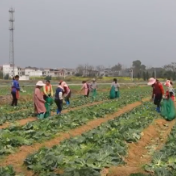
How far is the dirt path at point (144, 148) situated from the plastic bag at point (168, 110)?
2.91 feet

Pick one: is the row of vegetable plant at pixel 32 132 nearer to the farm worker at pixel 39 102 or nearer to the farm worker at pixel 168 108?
the farm worker at pixel 39 102

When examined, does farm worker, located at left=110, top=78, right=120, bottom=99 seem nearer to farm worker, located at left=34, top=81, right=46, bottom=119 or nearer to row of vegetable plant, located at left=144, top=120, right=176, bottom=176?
farm worker, located at left=34, top=81, right=46, bottom=119

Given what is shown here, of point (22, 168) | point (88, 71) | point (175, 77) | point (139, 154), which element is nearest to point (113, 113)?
point (139, 154)

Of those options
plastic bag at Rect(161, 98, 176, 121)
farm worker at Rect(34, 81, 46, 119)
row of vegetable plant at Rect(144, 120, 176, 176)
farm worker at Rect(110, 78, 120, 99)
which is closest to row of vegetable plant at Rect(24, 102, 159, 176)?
row of vegetable plant at Rect(144, 120, 176, 176)

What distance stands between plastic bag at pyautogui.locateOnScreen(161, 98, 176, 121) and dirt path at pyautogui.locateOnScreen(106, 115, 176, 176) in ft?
2.91

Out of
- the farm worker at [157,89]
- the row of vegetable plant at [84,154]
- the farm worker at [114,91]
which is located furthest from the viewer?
the farm worker at [114,91]

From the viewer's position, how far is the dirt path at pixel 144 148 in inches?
245

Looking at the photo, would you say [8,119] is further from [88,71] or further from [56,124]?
[88,71]

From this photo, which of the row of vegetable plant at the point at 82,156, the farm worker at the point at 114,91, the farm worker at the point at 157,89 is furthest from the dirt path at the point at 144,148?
the farm worker at the point at 114,91

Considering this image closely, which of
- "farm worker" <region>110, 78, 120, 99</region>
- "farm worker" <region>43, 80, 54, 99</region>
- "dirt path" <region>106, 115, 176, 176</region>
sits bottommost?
"dirt path" <region>106, 115, 176, 176</region>

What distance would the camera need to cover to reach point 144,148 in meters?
9.91

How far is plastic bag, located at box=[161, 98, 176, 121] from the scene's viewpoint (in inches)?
635

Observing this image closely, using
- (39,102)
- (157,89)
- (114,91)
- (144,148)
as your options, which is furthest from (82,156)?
(114,91)

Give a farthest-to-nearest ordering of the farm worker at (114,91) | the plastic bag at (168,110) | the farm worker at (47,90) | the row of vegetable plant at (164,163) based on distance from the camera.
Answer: the farm worker at (114,91)
the plastic bag at (168,110)
the farm worker at (47,90)
the row of vegetable plant at (164,163)
